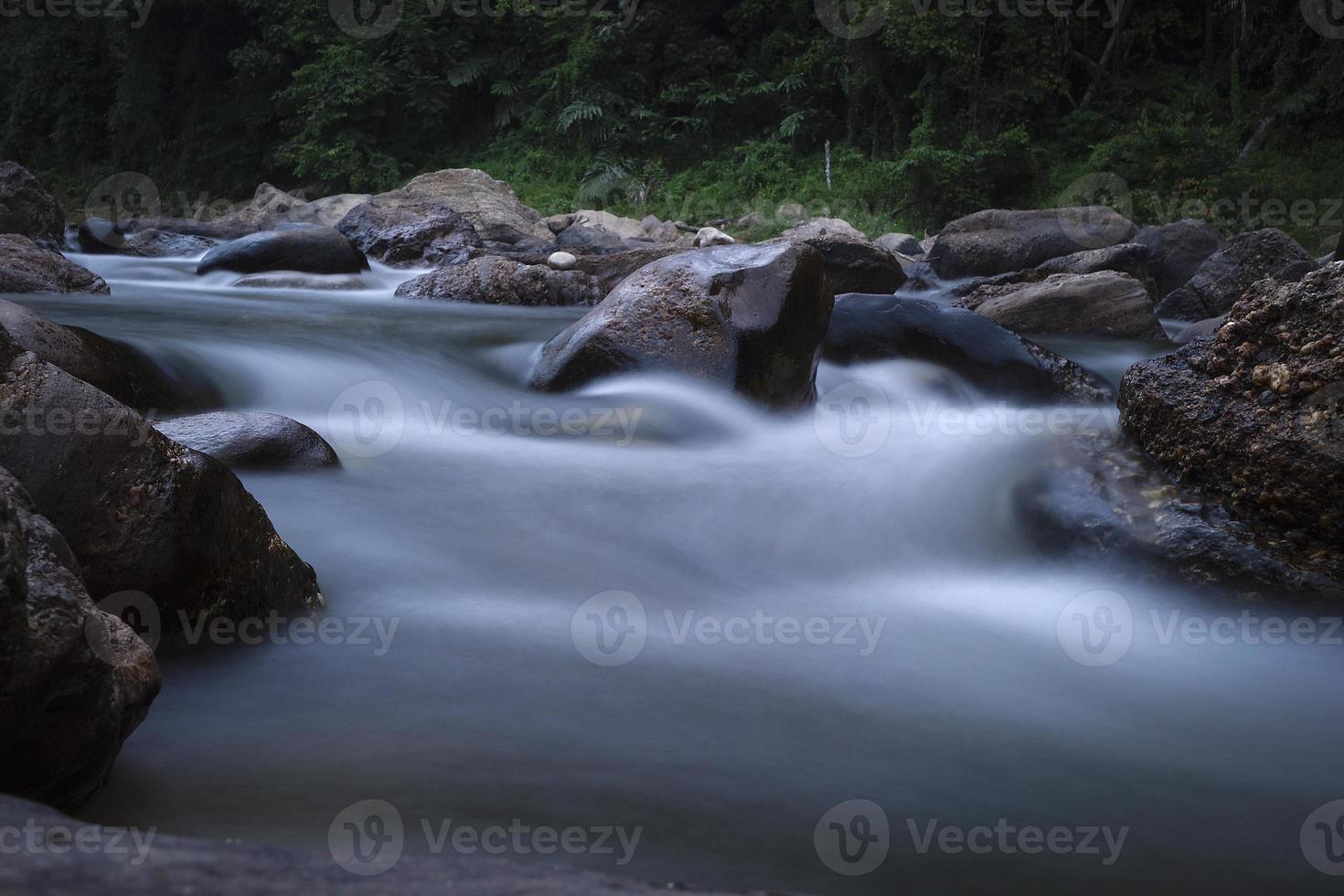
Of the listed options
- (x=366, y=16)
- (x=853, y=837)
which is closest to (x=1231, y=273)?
(x=853, y=837)

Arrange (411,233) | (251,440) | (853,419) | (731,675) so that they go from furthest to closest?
1. (411,233)
2. (853,419)
3. (251,440)
4. (731,675)

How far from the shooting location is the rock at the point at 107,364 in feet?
13.3

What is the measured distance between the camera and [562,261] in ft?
36.0

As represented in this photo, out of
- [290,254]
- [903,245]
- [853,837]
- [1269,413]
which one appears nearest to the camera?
[853,837]

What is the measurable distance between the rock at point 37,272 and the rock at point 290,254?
5.88 feet

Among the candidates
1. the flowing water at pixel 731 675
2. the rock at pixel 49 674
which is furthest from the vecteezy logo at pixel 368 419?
the rock at pixel 49 674

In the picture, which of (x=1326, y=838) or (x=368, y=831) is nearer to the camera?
(x=368, y=831)

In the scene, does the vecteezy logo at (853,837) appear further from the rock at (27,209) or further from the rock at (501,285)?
the rock at (27,209)

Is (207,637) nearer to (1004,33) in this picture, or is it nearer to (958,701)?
(958,701)

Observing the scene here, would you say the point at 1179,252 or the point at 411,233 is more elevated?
the point at 1179,252

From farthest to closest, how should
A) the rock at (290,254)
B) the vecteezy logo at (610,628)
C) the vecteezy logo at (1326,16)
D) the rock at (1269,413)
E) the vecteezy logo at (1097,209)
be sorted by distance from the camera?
the vecteezy logo at (1326,16) < the vecteezy logo at (1097,209) < the rock at (290,254) < the rock at (1269,413) < the vecteezy logo at (610,628)

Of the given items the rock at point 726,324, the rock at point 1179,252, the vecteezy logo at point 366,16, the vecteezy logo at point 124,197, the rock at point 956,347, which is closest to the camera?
the rock at point 726,324

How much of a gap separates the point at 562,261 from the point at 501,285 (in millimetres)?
1410

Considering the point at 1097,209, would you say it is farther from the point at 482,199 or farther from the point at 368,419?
the point at 368,419
